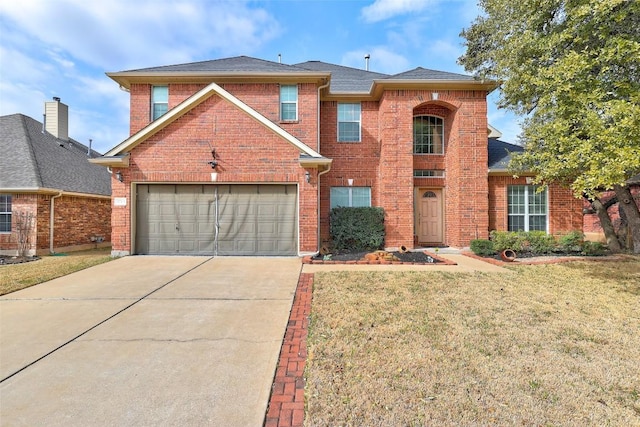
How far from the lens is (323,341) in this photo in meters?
3.60

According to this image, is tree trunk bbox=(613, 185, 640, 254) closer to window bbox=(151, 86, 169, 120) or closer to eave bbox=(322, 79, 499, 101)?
eave bbox=(322, 79, 499, 101)

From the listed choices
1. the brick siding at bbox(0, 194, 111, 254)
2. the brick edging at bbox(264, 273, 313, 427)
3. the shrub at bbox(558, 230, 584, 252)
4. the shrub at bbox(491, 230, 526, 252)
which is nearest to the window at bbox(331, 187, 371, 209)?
the shrub at bbox(491, 230, 526, 252)

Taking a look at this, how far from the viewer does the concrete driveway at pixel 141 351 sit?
250 centimetres

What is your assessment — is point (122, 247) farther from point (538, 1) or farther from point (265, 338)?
point (538, 1)

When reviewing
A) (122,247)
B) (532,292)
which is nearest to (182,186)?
(122,247)

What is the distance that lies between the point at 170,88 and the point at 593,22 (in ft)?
42.8

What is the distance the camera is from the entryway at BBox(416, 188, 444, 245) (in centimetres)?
1254

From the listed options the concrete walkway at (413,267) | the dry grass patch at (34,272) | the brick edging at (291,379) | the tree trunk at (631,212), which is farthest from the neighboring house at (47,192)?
the tree trunk at (631,212)

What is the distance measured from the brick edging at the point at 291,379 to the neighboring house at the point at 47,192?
11860 mm

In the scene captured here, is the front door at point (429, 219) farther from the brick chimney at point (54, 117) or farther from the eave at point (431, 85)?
the brick chimney at point (54, 117)

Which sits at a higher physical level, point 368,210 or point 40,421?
point 368,210

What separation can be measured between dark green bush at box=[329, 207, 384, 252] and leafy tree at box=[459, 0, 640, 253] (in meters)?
5.21

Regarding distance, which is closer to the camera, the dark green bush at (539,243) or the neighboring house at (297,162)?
the neighboring house at (297,162)

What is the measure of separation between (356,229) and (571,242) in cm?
788
